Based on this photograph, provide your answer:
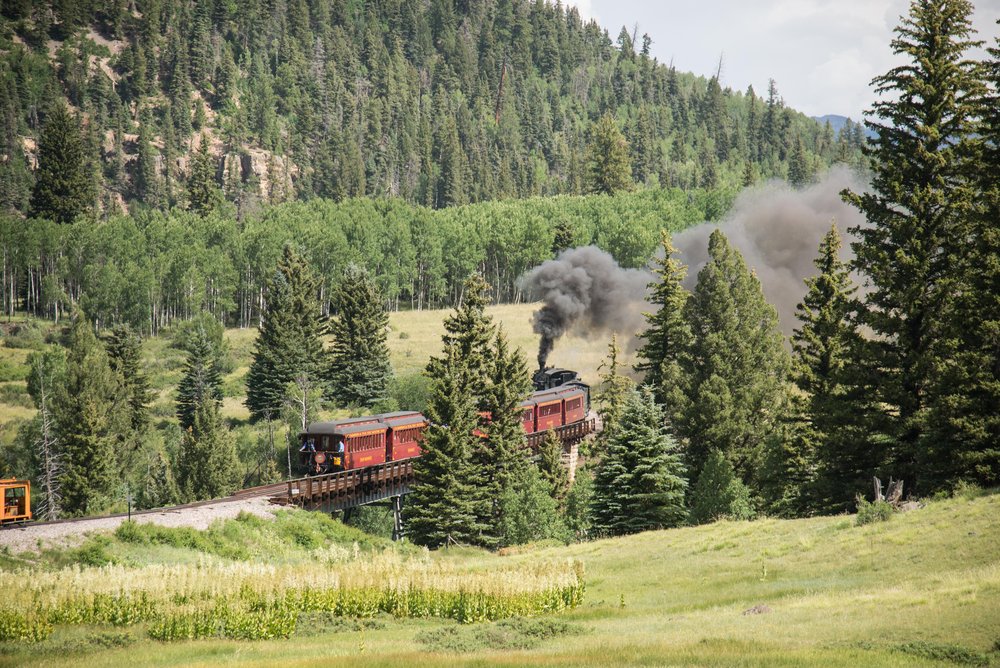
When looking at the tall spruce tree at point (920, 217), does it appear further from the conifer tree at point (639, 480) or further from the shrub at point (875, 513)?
the conifer tree at point (639, 480)

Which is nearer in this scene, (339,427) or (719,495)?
(719,495)

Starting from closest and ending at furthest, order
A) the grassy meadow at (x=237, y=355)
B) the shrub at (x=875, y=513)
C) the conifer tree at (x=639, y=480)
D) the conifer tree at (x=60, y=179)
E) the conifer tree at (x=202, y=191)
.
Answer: the shrub at (x=875, y=513) → the conifer tree at (x=639, y=480) → the grassy meadow at (x=237, y=355) → the conifer tree at (x=60, y=179) → the conifer tree at (x=202, y=191)

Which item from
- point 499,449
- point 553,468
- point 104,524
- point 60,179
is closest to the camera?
point 104,524

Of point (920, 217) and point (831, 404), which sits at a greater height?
point (920, 217)

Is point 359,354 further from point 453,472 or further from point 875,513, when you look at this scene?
point 875,513

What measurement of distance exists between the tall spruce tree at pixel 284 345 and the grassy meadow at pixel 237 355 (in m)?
3.25

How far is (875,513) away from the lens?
33.3 meters

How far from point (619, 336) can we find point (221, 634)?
7885cm

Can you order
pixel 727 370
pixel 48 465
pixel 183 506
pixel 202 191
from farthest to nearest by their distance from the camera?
pixel 202 191, pixel 48 465, pixel 727 370, pixel 183 506

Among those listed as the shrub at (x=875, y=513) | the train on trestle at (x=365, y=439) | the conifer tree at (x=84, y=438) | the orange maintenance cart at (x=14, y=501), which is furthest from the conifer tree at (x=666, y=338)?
the conifer tree at (x=84, y=438)

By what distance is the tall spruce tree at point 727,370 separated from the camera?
187 ft

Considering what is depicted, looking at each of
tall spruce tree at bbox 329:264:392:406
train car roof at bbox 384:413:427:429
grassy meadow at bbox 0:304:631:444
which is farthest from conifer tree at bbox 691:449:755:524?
grassy meadow at bbox 0:304:631:444

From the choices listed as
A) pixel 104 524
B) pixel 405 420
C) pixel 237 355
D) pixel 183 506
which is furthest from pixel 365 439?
pixel 237 355

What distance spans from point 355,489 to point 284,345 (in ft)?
130
